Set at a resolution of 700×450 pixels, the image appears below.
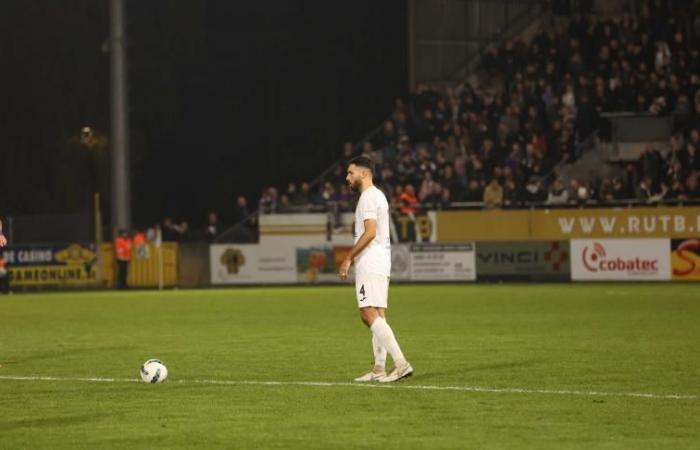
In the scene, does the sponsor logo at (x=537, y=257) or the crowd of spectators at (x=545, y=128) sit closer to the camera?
the sponsor logo at (x=537, y=257)

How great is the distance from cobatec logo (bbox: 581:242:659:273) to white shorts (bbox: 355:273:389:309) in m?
→ 21.0

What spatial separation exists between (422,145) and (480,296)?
41.4ft

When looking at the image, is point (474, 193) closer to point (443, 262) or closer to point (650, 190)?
point (443, 262)

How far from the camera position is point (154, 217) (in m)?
44.6

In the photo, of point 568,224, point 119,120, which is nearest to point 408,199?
point 568,224

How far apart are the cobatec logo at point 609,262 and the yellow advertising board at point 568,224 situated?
484mm

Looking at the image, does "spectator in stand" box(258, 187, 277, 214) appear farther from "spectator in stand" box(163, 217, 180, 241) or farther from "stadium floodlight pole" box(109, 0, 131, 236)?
"stadium floodlight pole" box(109, 0, 131, 236)

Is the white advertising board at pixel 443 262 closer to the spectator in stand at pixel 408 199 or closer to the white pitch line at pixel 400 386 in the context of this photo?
the spectator in stand at pixel 408 199

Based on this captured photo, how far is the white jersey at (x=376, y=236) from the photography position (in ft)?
41.6

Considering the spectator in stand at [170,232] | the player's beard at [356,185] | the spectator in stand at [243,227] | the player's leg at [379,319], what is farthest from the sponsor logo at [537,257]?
the player's leg at [379,319]

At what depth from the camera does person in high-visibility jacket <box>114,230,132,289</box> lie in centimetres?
3634

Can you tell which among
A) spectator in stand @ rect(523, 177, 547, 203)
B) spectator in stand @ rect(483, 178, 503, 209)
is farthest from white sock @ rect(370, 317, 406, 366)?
spectator in stand @ rect(523, 177, 547, 203)

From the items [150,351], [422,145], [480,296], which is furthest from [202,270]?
[150,351]

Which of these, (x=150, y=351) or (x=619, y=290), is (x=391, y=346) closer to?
(x=150, y=351)
